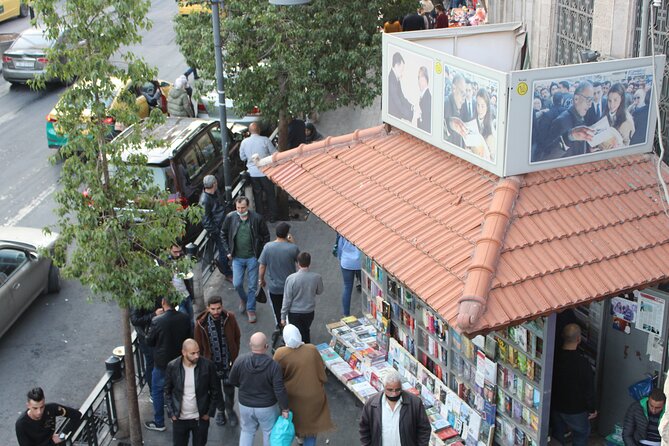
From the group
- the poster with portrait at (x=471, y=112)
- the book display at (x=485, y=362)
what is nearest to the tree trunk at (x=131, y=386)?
the book display at (x=485, y=362)

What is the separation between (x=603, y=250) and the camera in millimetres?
9219

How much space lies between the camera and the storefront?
8938 millimetres

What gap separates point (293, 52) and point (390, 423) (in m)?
8.89

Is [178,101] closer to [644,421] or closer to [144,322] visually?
[144,322]

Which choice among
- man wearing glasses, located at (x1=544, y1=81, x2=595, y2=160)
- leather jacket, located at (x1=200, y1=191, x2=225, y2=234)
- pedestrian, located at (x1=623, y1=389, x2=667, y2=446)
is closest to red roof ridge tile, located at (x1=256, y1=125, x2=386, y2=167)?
leather jacket, located at (x1=200, y1=191, x2=225, y2=234)

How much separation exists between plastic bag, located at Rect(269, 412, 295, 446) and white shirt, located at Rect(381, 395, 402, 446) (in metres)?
1.38

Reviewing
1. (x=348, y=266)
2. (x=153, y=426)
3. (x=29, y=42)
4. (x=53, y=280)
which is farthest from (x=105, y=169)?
(x=29, y=42)

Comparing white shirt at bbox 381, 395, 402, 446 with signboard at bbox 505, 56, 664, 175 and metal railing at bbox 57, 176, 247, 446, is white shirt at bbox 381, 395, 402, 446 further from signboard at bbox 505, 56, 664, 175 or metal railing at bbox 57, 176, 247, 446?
metal railing at bbox 57, 176, 247, 446

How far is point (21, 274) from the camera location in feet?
48.9

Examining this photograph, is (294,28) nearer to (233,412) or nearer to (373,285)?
(373,285)

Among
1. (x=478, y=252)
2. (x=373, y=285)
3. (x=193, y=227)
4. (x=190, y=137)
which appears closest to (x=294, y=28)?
(x=190, y=137)

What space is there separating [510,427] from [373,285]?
320 centimetres

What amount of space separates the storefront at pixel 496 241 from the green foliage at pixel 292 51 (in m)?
4.68

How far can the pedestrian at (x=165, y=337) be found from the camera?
37.2 ft
